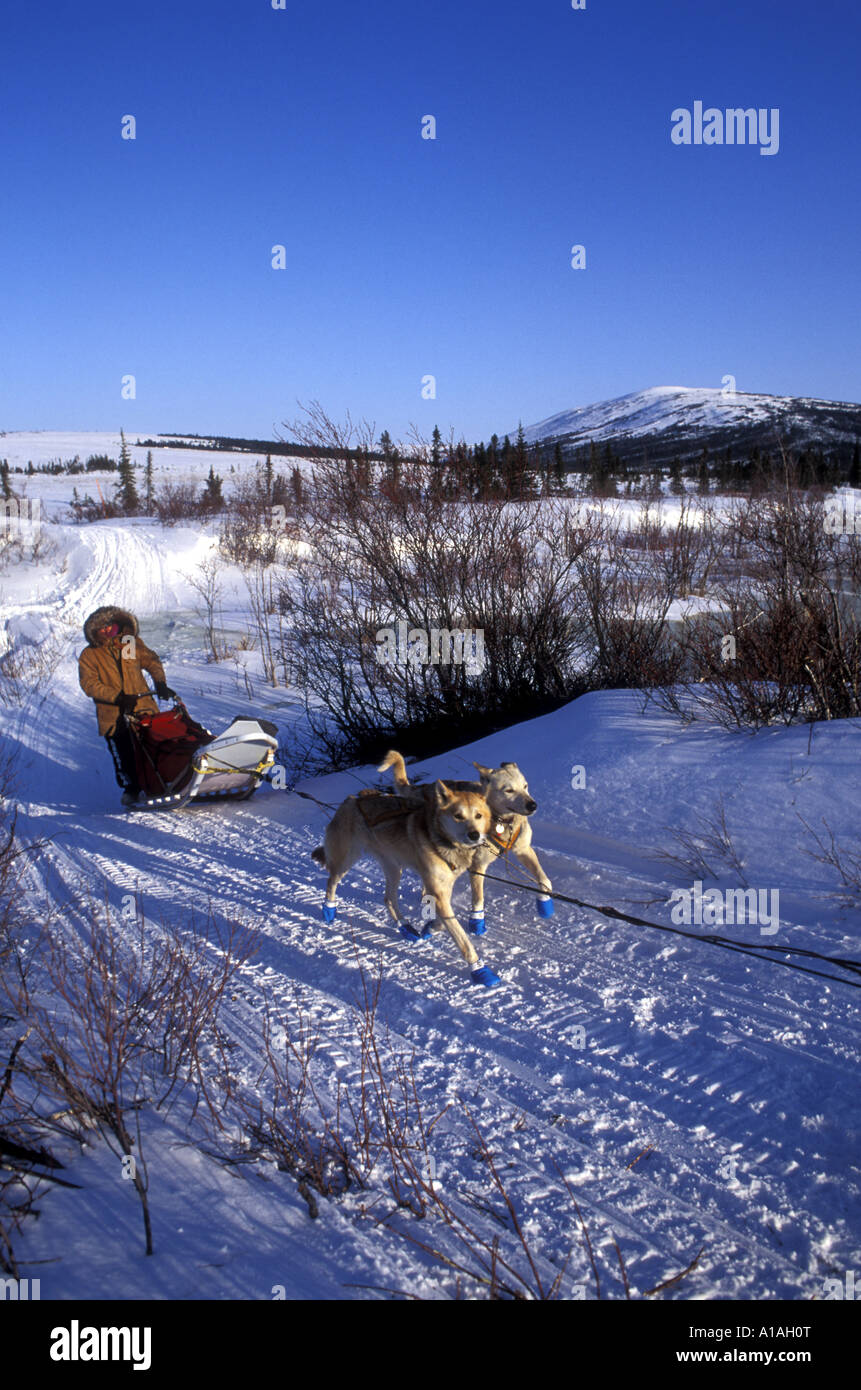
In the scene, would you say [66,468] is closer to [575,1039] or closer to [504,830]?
[504,830]

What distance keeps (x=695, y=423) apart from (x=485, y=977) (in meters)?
102

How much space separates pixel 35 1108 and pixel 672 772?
451 centimetres

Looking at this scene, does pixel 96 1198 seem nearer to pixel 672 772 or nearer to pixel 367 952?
pixel 367 952

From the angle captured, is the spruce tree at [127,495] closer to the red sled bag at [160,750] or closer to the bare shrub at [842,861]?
the red sled bag at [160,750]

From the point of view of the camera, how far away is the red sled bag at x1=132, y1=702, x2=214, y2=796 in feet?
26.8

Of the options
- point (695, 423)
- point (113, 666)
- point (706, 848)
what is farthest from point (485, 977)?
point (695, 423)

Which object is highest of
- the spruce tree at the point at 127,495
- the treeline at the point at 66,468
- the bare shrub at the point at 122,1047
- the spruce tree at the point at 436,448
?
the treeline at the point at 66,468

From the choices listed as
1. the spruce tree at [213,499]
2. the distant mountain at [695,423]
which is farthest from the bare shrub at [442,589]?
the distant mountain at [695,423]

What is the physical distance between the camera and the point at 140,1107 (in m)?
2.91

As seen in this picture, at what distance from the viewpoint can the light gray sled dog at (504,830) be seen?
4.43 meters

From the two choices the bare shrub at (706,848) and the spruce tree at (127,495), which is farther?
the spruce tree at (127,495)

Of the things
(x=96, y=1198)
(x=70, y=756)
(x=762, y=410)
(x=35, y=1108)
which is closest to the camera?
(x=96, y=1198)

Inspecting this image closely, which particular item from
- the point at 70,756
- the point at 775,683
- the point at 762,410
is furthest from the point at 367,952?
the point at 762,410

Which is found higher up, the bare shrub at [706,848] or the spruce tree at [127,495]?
the spruce tree at [127,495]
